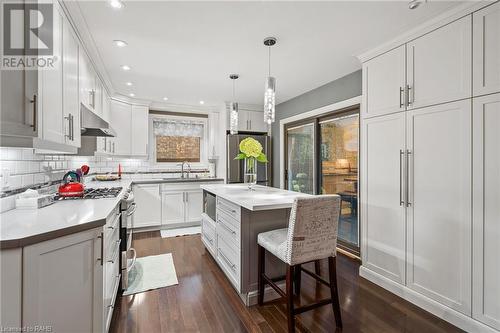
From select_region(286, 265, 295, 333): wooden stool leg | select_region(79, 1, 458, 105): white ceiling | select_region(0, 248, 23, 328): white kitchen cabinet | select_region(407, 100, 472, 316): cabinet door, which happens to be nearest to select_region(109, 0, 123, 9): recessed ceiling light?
select_region(79, 1, 458, 105): white ceiling

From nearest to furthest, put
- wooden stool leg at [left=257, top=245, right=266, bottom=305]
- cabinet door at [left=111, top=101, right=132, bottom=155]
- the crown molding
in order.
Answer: the crown molding
wooden stool leg at [left=257, top=245, right=266, bottom=305]
cabinet door at [left=111, top=101, right=132, bottom=155]

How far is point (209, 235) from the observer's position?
315 cm

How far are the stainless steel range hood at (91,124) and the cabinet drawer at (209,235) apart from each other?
5.57ft

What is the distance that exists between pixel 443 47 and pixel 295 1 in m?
1.32

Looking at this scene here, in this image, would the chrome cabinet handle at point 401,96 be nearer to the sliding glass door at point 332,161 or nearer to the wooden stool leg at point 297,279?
the sliding glass door at point 332,161

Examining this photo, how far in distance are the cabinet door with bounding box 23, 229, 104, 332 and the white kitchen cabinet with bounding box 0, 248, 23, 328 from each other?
0.02 metres

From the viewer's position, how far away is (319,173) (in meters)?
4.00

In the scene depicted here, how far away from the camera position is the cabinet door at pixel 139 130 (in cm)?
454

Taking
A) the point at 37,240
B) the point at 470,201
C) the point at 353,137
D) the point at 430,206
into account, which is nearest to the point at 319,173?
the point at 353,137

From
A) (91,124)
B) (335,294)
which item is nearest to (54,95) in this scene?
(91,124)

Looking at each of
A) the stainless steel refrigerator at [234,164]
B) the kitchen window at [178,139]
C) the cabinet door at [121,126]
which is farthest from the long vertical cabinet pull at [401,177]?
the cabinet door at [121,126]

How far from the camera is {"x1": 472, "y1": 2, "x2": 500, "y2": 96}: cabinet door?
1.71 m

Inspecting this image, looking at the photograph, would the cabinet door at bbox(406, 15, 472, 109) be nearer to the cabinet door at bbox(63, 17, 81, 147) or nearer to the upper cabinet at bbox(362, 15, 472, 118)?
the upper cabinet at bbox(362, 15, 472, 118)

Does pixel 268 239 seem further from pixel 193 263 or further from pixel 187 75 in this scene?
pixel 187 75
